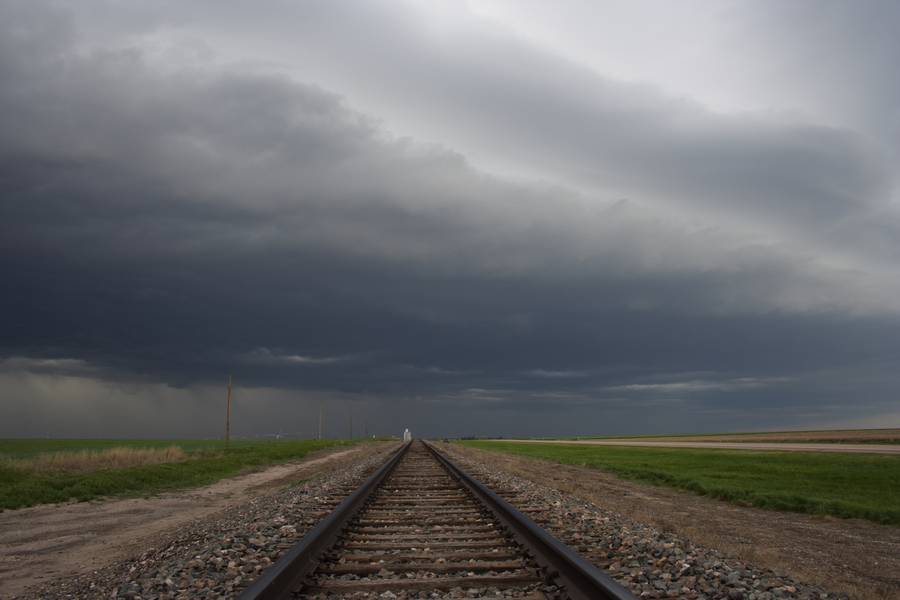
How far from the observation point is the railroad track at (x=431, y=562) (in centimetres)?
525

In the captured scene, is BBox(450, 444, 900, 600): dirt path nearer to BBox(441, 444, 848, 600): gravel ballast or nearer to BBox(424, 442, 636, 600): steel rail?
BBox(441, 444, 848, 600): gravel ballast

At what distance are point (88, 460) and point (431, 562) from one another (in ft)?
88.0

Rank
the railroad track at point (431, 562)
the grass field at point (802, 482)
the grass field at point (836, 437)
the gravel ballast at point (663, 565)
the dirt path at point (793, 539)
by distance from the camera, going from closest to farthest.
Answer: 1. the railroad track at point (431, 562)
2. the gravel ballast at point (663, 565)
3. the dirt path at point (793, 539)
4. the grass field at point (802, 482)
5. the grass field at point (836, 437)

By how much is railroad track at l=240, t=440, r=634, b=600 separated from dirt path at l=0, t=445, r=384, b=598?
3834 millimetres

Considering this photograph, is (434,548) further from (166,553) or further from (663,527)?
(663,527)

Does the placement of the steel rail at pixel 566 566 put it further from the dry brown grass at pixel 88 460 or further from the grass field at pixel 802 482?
the dry brown grass at pixel 88 460

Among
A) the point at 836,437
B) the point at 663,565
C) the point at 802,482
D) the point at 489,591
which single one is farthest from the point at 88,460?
the point at 836,437

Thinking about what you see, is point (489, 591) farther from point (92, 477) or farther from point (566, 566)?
point (92, 477)

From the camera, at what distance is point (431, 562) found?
255 inches

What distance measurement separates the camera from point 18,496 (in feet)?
55.4

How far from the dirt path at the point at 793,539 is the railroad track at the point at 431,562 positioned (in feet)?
8.84

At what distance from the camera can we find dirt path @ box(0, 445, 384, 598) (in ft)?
29.9

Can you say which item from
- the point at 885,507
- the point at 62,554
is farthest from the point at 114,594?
the point at 885,507

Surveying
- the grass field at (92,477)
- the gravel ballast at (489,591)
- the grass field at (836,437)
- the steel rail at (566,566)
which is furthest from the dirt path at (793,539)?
the grass field at (836,437)
